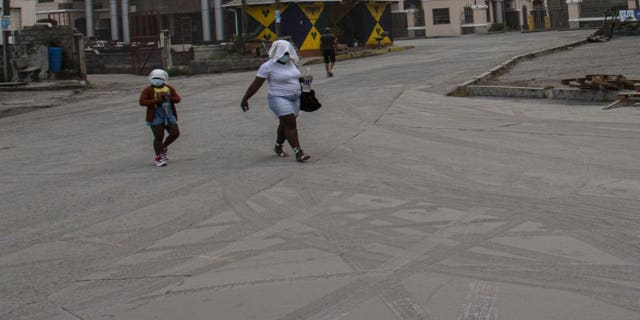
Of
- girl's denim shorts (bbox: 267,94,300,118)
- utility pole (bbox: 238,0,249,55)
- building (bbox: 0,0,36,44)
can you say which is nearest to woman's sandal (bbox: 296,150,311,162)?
girl's denim shorts (bbox: 267,94,300,118)

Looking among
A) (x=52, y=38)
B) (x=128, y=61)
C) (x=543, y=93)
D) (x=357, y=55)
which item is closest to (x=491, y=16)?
(x=357, y=55)

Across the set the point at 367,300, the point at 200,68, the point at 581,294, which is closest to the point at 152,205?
the point at 367,300

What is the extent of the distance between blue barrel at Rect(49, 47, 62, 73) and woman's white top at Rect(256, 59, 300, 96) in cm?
2116

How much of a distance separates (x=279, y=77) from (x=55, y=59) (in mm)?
21374

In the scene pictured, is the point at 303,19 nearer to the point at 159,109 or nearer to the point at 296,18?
the point at 296,18

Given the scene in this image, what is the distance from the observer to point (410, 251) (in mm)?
7320

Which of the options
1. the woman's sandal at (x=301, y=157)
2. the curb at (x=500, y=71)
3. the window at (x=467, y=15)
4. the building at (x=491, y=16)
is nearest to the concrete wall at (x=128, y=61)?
the curb at (x=500, y=71)

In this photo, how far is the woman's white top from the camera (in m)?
12.4

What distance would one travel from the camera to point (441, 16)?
75.6 m

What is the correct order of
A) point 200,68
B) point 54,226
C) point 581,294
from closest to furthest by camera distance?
point 581,294 → point 54,226 → point 200,68

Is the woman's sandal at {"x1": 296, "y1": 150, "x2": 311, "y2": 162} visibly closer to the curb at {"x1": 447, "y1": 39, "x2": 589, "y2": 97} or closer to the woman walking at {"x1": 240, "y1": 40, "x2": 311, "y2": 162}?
the woman walking at {"x1": 240, "y1": 40, "x2": 311, "y2": 162}

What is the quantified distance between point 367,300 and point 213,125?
11901 mm

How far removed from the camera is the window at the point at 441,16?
75.2 meters

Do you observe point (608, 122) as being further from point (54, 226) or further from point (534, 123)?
point (54, 226)
